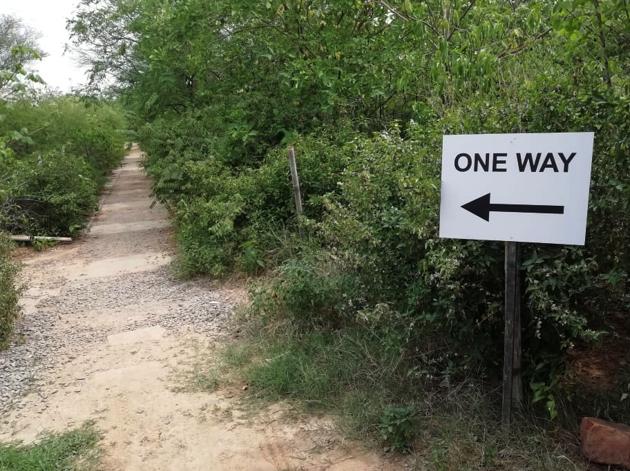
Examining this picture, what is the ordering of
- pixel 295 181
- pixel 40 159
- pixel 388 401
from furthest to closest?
1. pixel 40 159
2. pixel 295 181
3. pixel 388 401

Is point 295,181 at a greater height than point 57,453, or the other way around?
point 295,181

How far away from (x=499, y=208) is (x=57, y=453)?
9.66 feet

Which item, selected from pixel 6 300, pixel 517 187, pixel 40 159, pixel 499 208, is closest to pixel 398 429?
pixel 499 208

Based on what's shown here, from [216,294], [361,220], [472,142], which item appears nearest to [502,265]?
[472,142]

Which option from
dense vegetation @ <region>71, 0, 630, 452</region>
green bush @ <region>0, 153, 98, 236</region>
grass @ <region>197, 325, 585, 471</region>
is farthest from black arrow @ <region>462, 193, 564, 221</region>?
green bush @ <region>0, 153, 98, 236</region>

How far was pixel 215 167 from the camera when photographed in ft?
28.7

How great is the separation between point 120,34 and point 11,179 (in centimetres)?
1009

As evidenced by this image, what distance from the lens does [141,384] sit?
14.2 ft

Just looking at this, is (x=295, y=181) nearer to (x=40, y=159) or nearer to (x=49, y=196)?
(x=49, y=196)

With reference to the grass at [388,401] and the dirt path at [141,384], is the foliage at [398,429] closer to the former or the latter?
the grass at [388,401]

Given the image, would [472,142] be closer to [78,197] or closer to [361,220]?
[361,220]

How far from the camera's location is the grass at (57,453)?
3201 millimetres

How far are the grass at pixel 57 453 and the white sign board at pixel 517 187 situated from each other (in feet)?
8.28

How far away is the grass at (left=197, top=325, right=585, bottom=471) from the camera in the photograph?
2.84 metres
